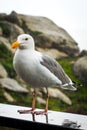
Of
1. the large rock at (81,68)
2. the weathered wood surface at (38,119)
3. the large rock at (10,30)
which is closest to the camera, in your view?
the weathered wood surface at (38,119)

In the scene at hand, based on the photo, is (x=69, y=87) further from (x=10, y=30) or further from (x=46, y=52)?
(x=10, y=30)

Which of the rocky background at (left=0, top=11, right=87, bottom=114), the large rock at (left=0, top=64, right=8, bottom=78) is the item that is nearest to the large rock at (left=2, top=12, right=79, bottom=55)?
the rocky background at (left=0, top=11, right=87, bottom=114)

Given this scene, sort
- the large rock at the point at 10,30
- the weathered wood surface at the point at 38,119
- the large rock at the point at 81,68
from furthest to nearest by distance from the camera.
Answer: the large rock at the point at 10,30 < the large rock at the point at 81,68 < the weathered wood surface at the point at 38,119

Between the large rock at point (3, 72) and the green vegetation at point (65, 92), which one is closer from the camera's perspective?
the green vegetation at point (65, 92)

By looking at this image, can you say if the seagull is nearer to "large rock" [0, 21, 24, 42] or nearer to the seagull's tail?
the seagull's tail

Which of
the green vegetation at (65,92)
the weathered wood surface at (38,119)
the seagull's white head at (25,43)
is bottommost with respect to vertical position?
the weathered wood surface at (38,119)

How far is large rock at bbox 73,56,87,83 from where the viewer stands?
2.03m

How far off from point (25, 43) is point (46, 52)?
6.1 inches

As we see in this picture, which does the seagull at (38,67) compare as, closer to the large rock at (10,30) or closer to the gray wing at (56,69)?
the gray wing at (56,69)

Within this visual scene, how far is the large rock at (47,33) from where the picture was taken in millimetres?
2129

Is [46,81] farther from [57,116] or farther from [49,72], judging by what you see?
[57,116]

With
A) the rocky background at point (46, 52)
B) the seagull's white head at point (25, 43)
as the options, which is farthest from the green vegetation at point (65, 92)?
the seagull's white head at point (25, 43)

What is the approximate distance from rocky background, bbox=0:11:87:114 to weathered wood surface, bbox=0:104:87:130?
2.0 inches

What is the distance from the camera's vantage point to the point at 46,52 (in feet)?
7.10
